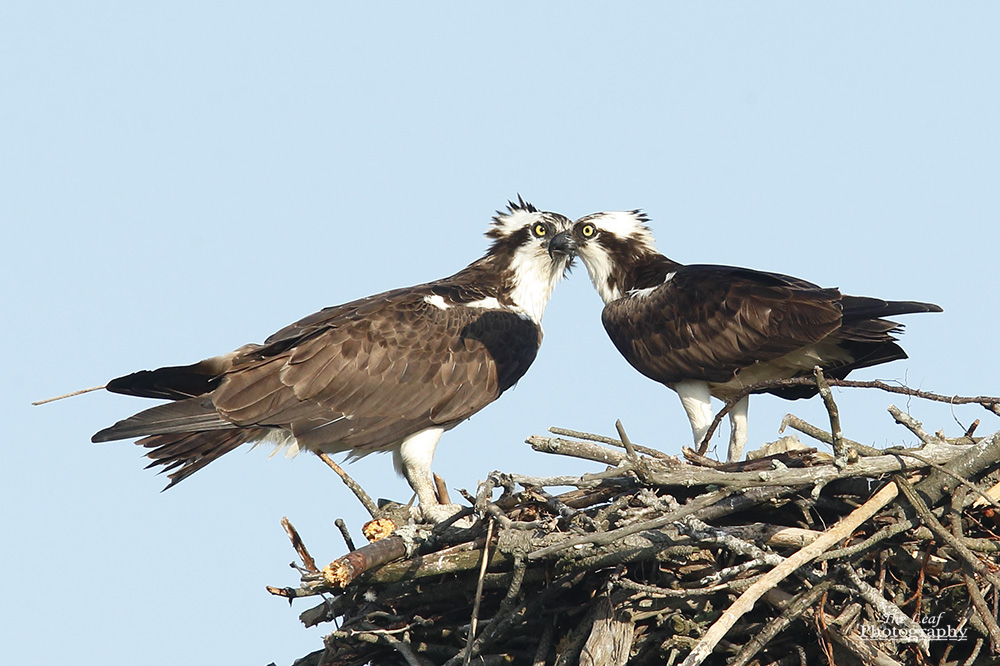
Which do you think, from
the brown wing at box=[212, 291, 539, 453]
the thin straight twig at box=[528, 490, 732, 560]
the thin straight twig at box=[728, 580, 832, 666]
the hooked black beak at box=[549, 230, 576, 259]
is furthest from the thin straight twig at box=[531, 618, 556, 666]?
the hooked black beak at box=[549, 230, 576, 259]

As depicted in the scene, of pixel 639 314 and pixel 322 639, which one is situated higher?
pixel 639 314

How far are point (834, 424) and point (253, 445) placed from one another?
429 cm

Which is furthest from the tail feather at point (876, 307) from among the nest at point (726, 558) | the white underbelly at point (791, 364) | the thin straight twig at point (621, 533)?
the thin straight twig at point (621, 533)

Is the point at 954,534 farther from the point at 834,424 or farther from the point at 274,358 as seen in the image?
the point at 274,358

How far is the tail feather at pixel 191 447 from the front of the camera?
324 inches

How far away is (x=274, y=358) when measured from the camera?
28.4ft

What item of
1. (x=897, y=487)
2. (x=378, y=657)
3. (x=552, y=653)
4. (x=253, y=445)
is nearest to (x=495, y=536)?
(x=552, y=653)

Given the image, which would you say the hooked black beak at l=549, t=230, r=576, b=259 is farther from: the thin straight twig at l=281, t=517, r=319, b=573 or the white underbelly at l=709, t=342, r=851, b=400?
the thin straight twig at l=281, t=517, r=319, b=573

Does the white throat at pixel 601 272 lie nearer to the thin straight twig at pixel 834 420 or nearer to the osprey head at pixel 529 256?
the osprey head at pixel 529 256

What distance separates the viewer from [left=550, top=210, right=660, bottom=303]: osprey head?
33.1ft

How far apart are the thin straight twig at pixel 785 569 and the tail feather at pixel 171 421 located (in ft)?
12.2

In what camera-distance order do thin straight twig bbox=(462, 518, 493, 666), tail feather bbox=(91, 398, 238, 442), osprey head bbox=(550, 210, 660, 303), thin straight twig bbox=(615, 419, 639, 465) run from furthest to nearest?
osprey head bbox=(550, 210, 660, 303) < tail feather bbox=(91, 398, 238, 442) < thin straight twig bbox=(462, 518, 493, 666) < thin straight twig bbox=(615, 419, 639, 465)

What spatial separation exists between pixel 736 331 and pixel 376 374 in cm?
254

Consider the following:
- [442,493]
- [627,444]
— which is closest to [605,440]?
[627,444]
